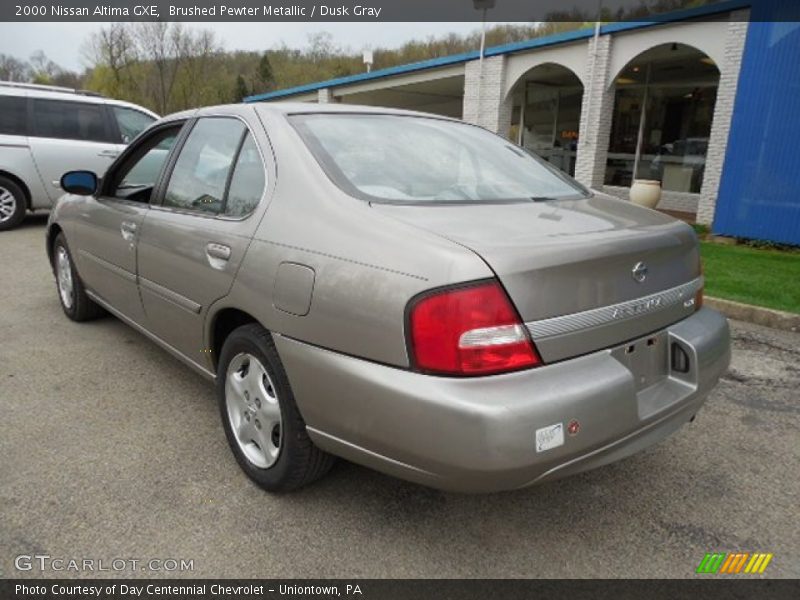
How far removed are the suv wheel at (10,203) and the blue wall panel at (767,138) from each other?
10075 mm

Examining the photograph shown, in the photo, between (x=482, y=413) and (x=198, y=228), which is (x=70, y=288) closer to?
(x=198, y=228)

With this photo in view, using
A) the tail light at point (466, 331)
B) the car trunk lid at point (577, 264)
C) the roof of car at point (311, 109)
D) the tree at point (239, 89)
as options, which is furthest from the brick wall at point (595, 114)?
the tree at point (239, 89)

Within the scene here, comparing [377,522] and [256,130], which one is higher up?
[256,130]

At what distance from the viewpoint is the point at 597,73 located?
11414 millimetres

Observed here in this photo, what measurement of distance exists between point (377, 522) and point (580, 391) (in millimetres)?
998

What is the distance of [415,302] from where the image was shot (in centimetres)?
176

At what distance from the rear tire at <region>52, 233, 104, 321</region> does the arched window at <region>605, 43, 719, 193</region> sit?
11333 millimetres

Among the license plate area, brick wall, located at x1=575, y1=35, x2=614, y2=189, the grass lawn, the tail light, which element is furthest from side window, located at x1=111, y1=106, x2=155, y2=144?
the license plate area

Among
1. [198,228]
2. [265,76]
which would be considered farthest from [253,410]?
[265,76]

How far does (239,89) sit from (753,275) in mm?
46790

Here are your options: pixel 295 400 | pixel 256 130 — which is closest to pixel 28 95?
pixel 256 130

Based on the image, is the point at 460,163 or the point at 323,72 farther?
the point at 323,72

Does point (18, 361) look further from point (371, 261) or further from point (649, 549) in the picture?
point (649, 549)
